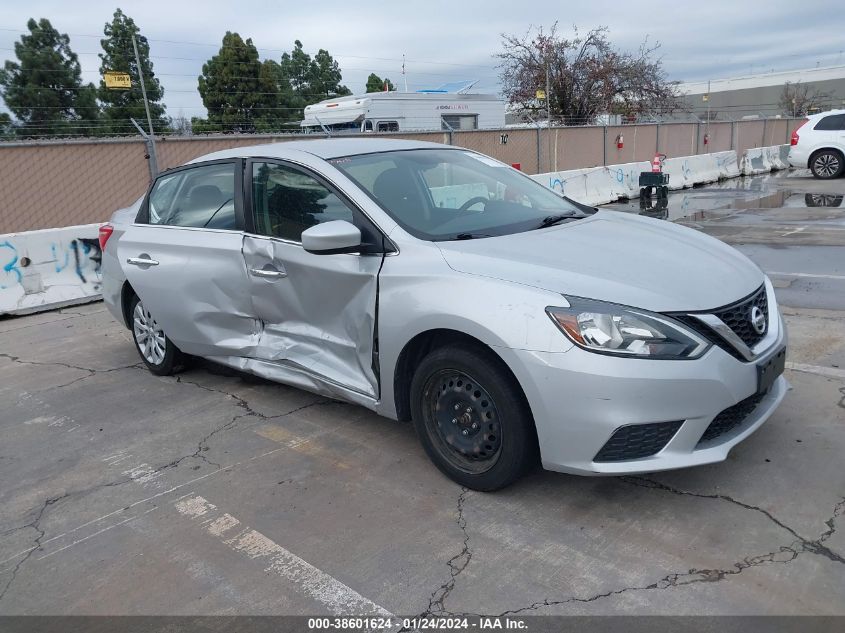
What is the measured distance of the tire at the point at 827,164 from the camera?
1788 cm

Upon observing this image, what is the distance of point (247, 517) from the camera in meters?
3.38

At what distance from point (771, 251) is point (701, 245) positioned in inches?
238

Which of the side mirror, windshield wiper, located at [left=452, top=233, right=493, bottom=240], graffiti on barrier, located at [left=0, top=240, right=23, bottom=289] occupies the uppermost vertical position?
the side mirror

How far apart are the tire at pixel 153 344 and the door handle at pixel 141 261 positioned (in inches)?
12.5

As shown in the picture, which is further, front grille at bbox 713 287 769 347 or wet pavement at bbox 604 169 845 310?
wet pavement at bbox 604 169 845 310

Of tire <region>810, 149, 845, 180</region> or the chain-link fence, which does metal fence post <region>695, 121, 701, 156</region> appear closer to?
tire <region>810, 149, 845, 180</region>

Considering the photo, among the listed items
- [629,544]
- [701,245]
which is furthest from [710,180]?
[629,544]

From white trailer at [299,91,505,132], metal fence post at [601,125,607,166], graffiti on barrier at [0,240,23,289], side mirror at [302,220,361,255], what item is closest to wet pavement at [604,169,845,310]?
metal fence post at [601,125,607,166]

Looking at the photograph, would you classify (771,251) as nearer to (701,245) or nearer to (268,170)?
(701,245)

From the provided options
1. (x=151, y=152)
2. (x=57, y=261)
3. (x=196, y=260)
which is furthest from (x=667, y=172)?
(x=196, y=260)

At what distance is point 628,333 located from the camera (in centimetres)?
289

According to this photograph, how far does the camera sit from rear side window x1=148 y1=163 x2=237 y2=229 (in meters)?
4.58

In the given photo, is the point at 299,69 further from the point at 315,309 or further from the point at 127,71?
the point at 315,309

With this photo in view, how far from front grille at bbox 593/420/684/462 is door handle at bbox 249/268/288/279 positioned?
2100 millimetres
